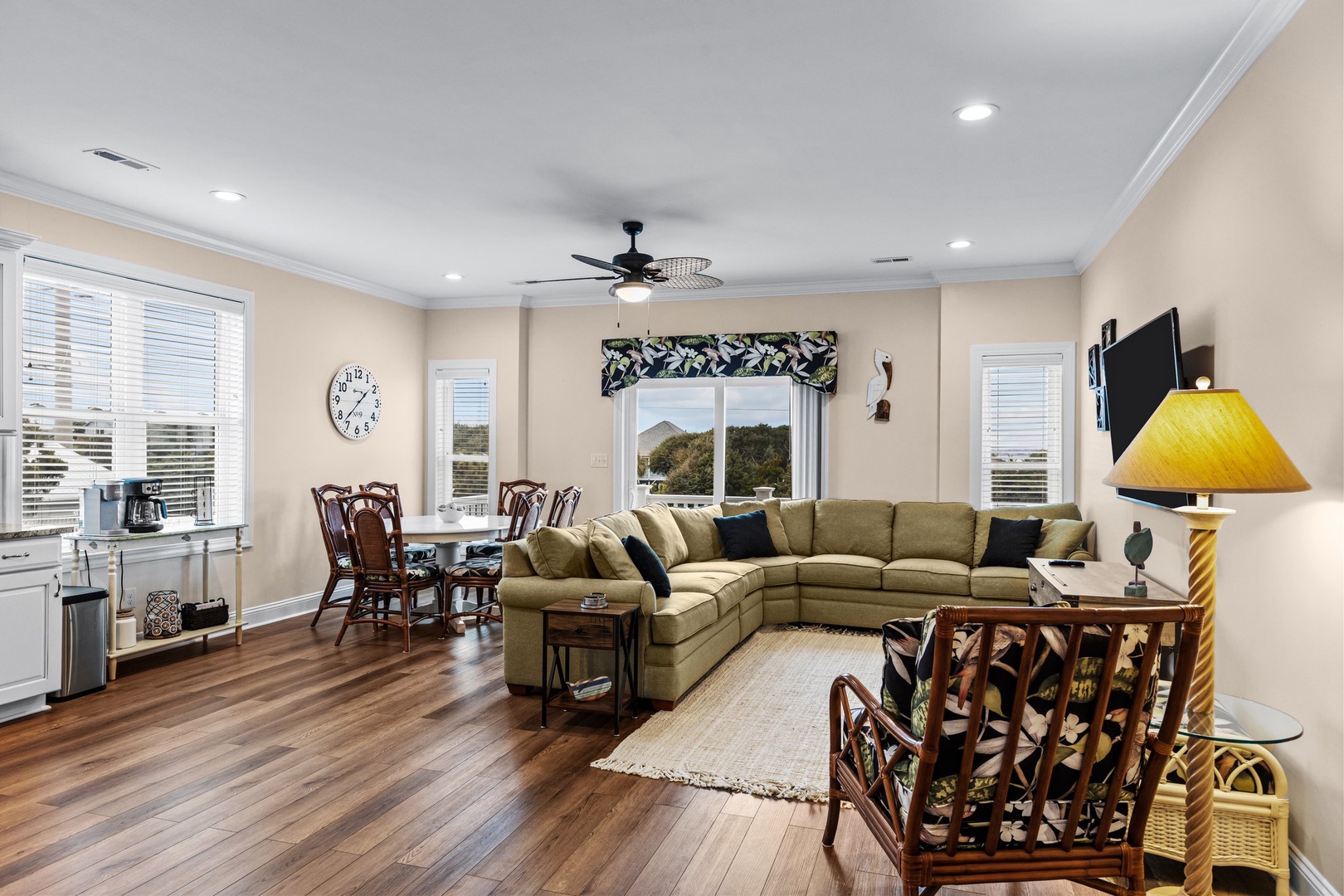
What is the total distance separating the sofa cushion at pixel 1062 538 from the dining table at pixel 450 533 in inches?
149

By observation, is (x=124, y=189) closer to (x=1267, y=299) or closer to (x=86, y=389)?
(x=86, y=389)

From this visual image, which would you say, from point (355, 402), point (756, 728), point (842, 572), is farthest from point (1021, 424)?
point (355, 402)

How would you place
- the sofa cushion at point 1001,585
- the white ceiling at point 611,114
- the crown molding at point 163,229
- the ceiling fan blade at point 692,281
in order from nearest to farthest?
the white ceiling at point 611,114 → the crown molding at point 163,229 → the ceiling fan blade at point 692,281 → the sofa cushion at point 1001,585

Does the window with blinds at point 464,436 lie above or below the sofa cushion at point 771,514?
above

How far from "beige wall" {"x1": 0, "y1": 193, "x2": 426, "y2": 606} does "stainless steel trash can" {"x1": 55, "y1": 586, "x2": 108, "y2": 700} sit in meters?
0.77

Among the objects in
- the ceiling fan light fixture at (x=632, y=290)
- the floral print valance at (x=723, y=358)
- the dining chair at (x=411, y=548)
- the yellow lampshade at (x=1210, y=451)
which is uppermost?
the ceiling fan light fixture at (x=632, y=290)

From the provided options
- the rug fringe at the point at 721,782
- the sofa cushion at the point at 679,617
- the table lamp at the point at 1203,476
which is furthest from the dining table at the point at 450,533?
the table lamp at the point at 1203,476

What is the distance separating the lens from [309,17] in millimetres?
2803

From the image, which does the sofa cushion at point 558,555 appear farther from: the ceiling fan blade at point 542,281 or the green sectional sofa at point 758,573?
the ceiling fan blade at point 542,281

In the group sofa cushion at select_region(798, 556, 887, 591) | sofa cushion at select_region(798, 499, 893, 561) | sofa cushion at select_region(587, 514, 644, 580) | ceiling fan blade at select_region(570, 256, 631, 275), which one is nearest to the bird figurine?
sofa cushion at select_region(798, 499, 893, 561)

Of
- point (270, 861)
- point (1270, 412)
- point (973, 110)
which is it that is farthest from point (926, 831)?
point (973, 110)

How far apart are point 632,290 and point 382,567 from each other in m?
2.51

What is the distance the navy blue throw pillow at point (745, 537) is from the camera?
21.0 feet

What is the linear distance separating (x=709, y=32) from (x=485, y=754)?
2987 millimetres
